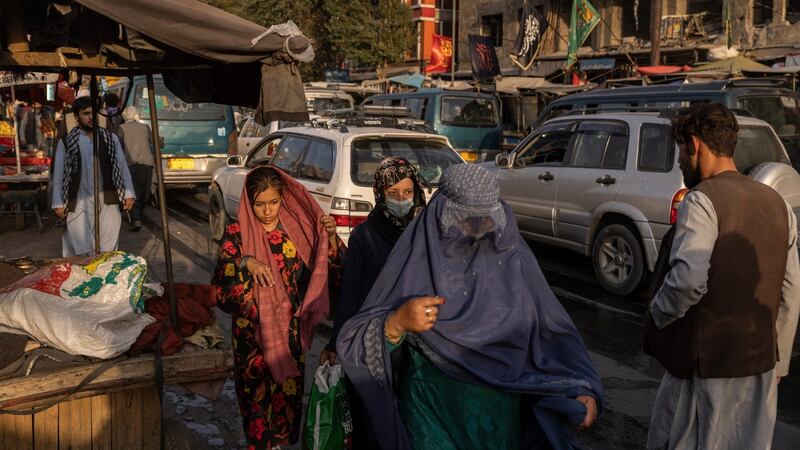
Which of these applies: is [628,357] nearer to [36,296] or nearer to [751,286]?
[751,286]

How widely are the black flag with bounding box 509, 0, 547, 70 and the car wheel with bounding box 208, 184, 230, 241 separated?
1643 centimetres

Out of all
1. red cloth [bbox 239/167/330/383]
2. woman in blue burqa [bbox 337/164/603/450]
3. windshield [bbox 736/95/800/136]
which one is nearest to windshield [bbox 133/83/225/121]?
windshield [bbox 736/95/800/136]

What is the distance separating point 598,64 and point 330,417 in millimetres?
22454

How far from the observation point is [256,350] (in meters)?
3.77

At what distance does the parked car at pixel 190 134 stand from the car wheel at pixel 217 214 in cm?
327

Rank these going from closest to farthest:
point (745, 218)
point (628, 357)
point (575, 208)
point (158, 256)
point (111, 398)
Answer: point (745, 218), point (111, 398), point (628, 357), point (575, 208), point (158, 256)

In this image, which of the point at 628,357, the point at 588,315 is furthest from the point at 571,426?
the point at 588,315

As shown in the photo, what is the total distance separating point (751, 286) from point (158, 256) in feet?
25.9

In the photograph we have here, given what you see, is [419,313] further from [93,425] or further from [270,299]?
[93,425]

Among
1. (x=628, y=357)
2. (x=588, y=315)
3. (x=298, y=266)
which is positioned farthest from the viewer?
(x=588, y=315)

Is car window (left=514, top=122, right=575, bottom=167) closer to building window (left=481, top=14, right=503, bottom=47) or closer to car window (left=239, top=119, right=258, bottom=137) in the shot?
car window (left=239, top=119, right=258, bottom=137)

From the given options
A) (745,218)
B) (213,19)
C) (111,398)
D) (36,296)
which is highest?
(213,19)

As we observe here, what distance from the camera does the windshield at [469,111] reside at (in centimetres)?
1642

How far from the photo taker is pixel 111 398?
339 cm
